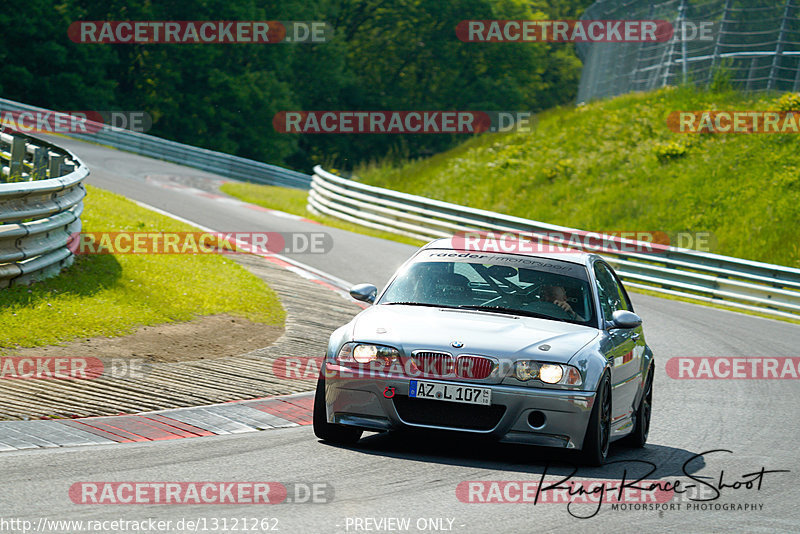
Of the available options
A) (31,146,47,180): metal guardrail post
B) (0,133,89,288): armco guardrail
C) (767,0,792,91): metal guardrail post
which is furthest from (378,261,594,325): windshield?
(767,0,792,91): metal guardrail post

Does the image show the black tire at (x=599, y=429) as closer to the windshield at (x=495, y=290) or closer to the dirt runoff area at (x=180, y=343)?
the windshield at (x=495, y=290)

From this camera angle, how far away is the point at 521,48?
75.5 m

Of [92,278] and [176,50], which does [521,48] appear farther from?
[92,278]

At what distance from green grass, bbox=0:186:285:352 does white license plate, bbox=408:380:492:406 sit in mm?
4106

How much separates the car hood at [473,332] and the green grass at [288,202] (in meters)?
18.0

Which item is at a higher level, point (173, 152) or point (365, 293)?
point (365, 293)

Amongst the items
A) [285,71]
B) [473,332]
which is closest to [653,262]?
[473,332]

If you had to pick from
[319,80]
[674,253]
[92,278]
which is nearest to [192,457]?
[92,278]

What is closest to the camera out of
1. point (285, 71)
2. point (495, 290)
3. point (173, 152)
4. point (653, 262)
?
point (495, 290)

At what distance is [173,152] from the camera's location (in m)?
41.4

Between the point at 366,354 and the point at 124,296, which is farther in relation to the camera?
the point at 124,296

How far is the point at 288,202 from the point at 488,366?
88.9 feet

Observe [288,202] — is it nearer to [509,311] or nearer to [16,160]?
[16,160]

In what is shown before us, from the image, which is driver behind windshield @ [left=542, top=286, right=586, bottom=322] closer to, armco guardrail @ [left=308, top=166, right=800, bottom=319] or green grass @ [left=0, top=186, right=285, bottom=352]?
green grass @ [left=0, top=186, right=285, bottom=352]
